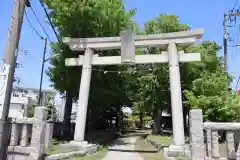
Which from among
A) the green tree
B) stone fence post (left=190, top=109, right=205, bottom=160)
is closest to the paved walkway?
the green tree

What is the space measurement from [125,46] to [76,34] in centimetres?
437

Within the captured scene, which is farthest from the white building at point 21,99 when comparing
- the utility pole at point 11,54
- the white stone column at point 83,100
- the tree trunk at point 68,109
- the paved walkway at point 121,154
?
the utility pole at point 11,54

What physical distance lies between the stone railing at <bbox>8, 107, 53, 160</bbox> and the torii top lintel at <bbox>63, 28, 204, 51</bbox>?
7.33 meters

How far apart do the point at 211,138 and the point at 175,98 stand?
6232mm

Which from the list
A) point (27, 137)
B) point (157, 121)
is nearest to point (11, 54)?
point (27, 137)

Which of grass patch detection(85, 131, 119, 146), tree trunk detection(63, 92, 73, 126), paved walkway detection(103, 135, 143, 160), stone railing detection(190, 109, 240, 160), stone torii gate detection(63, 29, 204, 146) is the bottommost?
paved walkway detection(103, 135, 143, 160)

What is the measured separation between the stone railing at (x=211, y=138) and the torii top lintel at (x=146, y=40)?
24.2 ft

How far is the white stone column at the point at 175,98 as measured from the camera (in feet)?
44.3

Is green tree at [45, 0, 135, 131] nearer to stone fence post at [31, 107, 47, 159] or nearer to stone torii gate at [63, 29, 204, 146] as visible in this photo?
stone torii gate at [63, 29, 204, 146]

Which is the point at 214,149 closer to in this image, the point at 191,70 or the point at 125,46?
the point at 125,46

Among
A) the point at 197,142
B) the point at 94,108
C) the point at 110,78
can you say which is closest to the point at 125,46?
the point at 110,78

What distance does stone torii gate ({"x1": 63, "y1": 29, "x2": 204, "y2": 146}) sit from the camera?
14516mm

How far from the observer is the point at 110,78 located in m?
20.7

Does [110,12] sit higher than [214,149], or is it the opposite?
[110,12]
